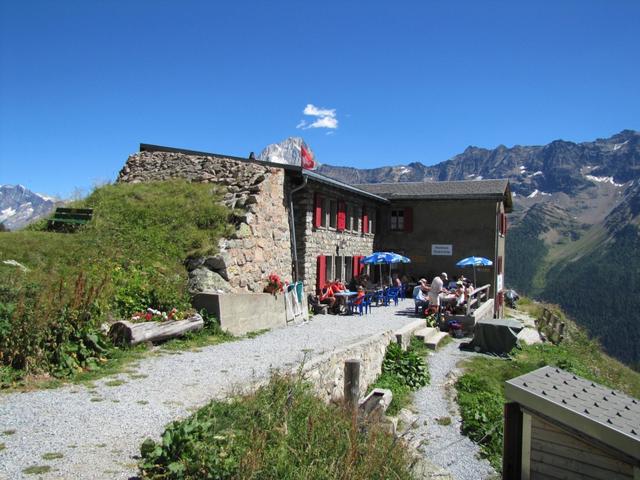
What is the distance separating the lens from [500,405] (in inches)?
420

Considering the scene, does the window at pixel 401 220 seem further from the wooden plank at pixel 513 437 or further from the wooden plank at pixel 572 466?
the wooden plank at pixel 572 466

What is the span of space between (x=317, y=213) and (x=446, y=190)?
1056 centimetres

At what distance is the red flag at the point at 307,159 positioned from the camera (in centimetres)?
2024

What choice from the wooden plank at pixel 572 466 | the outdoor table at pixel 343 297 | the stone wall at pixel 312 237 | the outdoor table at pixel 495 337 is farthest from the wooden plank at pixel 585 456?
the stone wall at pixel 312 237

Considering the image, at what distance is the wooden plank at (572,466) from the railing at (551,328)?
1961 centimetres

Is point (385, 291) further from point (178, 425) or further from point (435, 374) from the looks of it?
point (178, 425)

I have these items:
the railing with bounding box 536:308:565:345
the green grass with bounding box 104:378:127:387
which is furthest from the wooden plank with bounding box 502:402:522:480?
the railing with bounding box 536:308:565:345

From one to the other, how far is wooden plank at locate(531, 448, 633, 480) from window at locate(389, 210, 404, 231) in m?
22.4

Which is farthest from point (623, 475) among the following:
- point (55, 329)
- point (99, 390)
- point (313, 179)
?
point (313, 179)

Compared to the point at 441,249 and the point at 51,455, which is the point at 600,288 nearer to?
the point at 441,249

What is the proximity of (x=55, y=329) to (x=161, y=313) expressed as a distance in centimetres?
284

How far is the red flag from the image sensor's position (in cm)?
2024

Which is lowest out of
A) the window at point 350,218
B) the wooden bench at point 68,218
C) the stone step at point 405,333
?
the stone step at point 405,333

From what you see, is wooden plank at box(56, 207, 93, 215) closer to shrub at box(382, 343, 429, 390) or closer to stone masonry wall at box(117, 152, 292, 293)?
stone masonry wall at box(117, 152, 292, 293)
